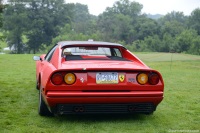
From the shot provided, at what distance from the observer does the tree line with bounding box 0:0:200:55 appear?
219ft

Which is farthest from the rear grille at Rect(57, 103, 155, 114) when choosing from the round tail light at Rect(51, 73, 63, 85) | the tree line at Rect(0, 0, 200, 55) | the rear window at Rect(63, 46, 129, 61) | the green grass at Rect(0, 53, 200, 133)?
the tree line at Rect(0, 0, 200, 55)

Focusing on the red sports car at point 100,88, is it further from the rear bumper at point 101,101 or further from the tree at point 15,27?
the tree at point 15,27

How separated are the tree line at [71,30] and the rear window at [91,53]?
54.3m

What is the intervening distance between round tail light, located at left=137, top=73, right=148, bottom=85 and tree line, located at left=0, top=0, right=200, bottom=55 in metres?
55.6

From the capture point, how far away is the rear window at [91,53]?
5.56 meters

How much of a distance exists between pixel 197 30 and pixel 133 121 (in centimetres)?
7752

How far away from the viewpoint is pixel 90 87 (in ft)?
15.3

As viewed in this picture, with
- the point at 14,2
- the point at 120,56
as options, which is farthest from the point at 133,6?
the point at 120,56

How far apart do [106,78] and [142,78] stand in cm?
50

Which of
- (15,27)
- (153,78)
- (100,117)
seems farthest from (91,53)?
(15,27)

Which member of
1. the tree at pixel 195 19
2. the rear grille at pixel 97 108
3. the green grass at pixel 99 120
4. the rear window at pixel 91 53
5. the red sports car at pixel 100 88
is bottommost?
the green grass at pixel 99 120

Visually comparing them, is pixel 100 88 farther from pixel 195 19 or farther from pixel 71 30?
pixel 195 19

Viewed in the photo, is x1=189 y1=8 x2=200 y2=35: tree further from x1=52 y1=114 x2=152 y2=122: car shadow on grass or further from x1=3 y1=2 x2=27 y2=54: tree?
x1=52 y1=114 x2=152 y2=122: car shadow on grass

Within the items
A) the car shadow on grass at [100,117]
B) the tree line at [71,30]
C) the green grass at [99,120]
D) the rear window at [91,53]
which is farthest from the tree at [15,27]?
the car shadow on grass at [100,117]
